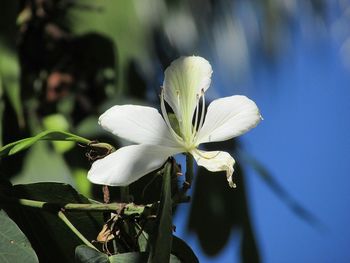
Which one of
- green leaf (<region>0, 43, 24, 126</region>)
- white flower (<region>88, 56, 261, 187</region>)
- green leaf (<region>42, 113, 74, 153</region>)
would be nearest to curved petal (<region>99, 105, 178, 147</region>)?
white flower (<region>88, 56, 261, 187</region>)

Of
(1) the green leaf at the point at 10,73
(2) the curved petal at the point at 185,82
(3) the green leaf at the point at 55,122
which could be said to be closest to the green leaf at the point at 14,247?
(2) the curved petal at the point at 185,82

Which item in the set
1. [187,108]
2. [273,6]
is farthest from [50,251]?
[273,6]

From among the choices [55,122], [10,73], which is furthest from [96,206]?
[55,122]

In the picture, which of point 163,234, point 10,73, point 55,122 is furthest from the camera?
point 55,122

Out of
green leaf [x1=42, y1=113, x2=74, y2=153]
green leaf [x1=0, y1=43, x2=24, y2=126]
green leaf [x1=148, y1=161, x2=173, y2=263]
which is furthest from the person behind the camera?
green leaf [x1=42, y1=113, x2=74, y2=153]

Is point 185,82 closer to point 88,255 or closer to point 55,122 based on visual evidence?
point 88,255

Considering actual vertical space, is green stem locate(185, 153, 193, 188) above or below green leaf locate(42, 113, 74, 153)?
above

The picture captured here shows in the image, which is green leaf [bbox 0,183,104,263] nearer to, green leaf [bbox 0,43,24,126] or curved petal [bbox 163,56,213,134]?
curved petal [bbox 163,56,213,134]
